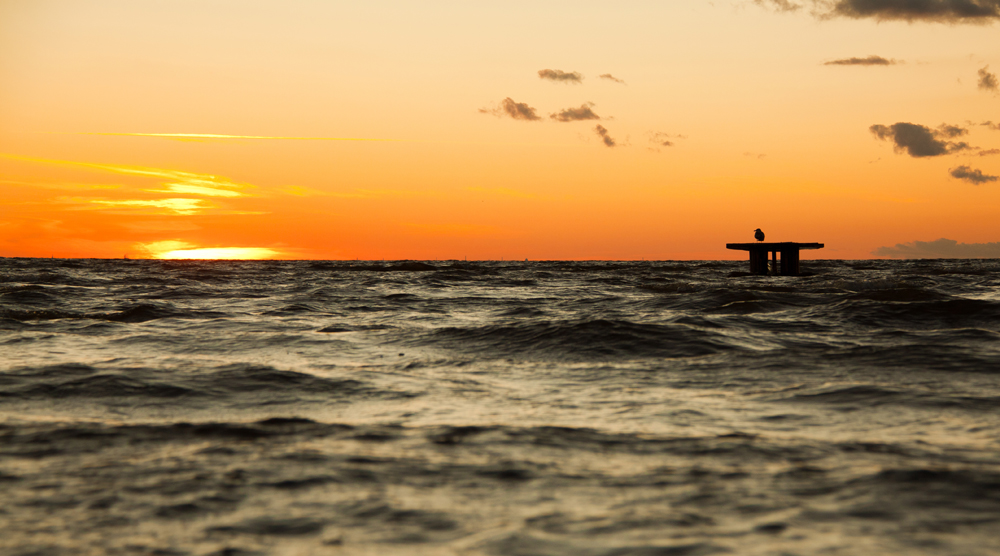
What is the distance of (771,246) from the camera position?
36.3 metres

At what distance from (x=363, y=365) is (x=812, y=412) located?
557cm

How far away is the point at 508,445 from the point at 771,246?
110ft

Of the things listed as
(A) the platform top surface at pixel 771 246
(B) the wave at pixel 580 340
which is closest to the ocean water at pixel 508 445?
(B) the wave at pixel 580 340

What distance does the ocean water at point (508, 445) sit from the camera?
3.77m

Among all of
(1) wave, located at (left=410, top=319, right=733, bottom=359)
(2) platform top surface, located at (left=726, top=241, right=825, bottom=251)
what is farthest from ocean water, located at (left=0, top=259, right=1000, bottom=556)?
(2) platform top surface, located at (left=726, top=241, right=825, bottom=251)

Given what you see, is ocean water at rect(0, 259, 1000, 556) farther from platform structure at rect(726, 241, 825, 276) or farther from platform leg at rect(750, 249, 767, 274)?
platform leg at rect(750, 249, 767, 274)

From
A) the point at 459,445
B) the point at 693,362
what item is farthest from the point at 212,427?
the point at 693,362

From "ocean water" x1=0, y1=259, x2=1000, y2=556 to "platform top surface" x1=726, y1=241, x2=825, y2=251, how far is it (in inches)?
931

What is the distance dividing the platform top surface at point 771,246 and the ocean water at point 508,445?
931 inches

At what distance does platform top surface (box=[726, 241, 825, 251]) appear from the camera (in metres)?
35.1

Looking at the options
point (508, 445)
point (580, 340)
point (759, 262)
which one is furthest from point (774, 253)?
point (508, 445)

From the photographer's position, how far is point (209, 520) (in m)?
3.94

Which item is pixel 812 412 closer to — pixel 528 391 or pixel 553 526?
pixel 528 391

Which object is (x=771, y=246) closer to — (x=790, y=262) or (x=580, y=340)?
(x=790, y=262)
